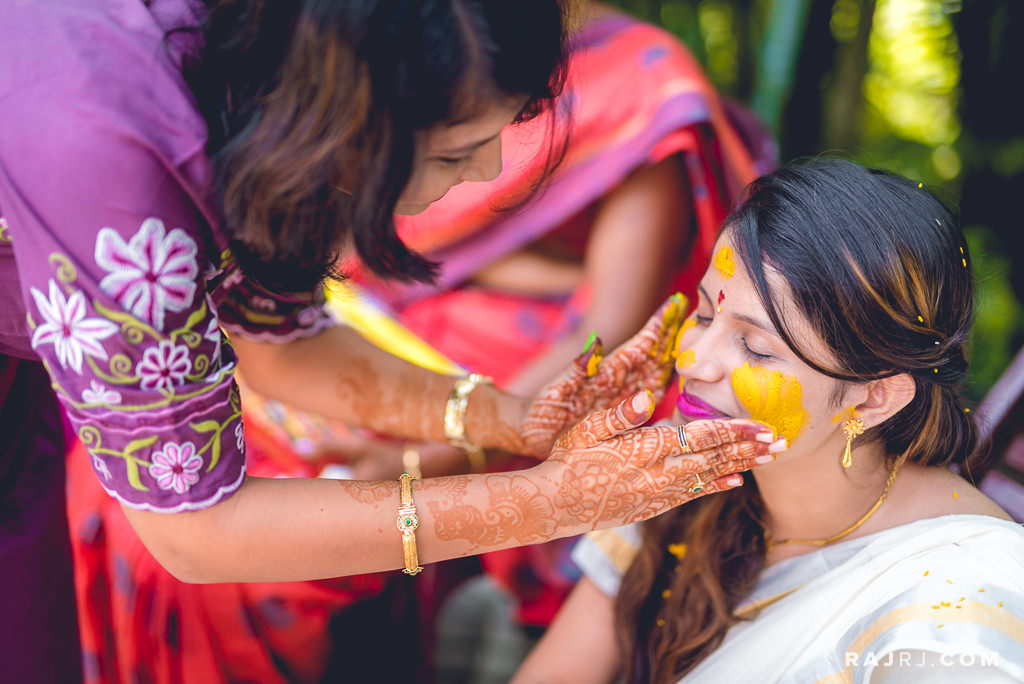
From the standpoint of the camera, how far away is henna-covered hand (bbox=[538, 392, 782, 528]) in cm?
109

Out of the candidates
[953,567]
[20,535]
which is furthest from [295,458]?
[953,567]

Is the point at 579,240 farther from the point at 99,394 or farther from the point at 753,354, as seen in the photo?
the point at 99,394

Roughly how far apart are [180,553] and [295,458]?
1.03 m

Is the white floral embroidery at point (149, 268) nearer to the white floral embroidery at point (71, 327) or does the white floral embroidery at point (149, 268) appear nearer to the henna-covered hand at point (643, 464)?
the white floral embroidery at point (71, 327)

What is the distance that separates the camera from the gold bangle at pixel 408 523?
3.50ft

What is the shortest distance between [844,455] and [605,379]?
17.2 inches

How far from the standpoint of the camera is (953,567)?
3.83ft

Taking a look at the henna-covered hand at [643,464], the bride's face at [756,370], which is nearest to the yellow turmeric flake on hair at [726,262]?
the bride's face at [756,370]

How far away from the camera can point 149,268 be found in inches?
34.5

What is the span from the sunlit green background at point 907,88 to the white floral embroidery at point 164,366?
225 centimetres

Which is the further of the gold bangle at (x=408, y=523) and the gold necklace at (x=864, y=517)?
the gold necklace at (x=864, y=517)

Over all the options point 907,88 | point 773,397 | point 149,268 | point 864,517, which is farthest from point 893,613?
point 907,88

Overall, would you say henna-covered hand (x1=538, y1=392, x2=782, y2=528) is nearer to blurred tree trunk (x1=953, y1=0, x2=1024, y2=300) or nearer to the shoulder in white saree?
the shoulder in white saree

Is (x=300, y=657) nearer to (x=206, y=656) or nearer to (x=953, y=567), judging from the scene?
(x=206, y=656)
